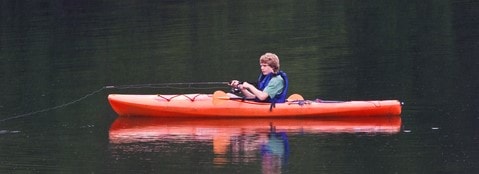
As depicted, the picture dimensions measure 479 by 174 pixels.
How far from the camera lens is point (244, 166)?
1345 centimetres

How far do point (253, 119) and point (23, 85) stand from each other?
629cm

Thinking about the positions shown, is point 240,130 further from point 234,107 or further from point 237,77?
point 237,77

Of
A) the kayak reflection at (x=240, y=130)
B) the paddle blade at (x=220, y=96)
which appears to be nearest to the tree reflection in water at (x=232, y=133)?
the kayak reflection at (x=240, y=130)

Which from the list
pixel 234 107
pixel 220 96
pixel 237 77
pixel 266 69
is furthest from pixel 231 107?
pixel 237 77

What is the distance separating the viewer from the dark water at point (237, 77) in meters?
14.1

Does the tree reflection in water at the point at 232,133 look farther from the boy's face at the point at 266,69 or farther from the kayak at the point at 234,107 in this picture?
the boy's face at the point at 266,69

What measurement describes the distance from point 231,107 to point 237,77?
5.61 meters

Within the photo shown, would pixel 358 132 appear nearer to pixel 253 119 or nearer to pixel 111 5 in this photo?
pixel 253 119

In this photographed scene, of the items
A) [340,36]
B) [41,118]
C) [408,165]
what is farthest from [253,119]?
[340,36]

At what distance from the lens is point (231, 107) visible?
17.2 meters

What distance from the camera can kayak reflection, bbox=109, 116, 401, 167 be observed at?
14.5 m

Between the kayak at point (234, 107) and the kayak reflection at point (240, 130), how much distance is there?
10 cm

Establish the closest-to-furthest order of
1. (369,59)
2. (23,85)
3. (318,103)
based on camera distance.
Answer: (318,103)
(23,85)
(369,59)

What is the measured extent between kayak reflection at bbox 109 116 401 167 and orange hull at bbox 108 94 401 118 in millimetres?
101
